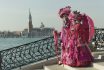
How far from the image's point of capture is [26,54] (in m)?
13.0

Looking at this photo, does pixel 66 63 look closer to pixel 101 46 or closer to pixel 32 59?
pixel 32 59

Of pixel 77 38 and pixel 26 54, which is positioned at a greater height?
pixel 77 38

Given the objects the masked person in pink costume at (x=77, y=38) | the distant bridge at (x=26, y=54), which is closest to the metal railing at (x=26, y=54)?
the distant bridge at (x=26, y=54)

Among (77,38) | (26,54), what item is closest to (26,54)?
(26,54)

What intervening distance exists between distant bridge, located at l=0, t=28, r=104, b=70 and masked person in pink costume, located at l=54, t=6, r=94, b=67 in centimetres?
194

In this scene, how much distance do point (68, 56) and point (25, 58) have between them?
2.73 m

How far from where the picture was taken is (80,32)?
10500mm

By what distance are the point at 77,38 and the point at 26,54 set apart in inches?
118

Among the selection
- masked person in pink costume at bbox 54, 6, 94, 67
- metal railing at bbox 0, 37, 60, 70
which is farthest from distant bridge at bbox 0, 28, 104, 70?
masked person in pink costume at bbox 54, 6, 94, 67

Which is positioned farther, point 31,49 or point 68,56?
point 31,49

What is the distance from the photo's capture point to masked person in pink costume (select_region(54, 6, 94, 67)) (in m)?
10.3

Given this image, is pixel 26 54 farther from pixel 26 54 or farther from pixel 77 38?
pixel 77 38

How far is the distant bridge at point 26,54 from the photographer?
12.7 metres

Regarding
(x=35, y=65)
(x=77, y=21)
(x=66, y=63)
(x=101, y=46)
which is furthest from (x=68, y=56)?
(x=101, y=46)
